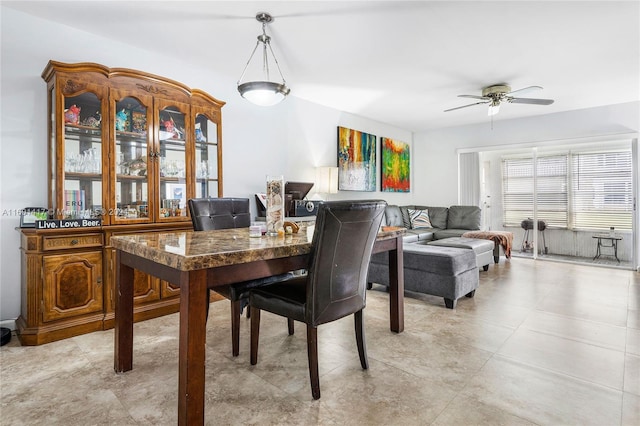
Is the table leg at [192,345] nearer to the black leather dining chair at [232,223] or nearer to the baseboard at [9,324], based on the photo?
the black leather dining chair at [232,223]

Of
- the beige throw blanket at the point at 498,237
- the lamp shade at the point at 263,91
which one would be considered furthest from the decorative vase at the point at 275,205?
the beige throw blanket at the point at 498,237

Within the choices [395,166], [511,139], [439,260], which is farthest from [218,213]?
[511,139]

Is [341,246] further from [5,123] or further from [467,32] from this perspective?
[5,123]

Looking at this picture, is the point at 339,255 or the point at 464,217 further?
the point at 464,217

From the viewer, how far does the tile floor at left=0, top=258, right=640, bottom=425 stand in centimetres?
159

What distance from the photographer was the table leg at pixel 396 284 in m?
2.51

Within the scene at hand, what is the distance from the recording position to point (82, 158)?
106 inches

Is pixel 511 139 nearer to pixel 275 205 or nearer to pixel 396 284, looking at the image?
pixel 396 284

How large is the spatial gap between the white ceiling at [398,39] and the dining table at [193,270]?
180 centimetres

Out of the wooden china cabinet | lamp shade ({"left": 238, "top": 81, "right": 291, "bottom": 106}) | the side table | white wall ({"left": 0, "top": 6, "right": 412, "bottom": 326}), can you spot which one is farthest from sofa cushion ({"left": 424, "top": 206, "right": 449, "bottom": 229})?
lamp shade ({"left": 238, "top": 81, "right": 291, "bottom": 106})

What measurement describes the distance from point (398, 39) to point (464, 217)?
4010mm

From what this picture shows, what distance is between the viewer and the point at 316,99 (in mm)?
4848

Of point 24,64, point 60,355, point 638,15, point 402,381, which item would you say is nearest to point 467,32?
point 638,15

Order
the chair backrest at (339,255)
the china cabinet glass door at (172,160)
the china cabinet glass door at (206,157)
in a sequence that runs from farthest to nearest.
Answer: the china cabinet glass door at (206,157) < the china cabinet glass door at (172,160) < the chair backrest at (339,255)
